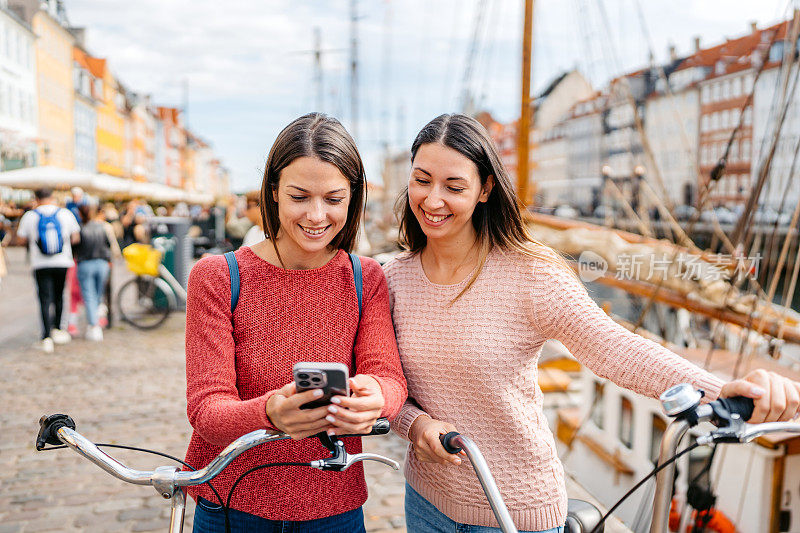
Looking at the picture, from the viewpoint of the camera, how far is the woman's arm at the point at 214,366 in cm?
139

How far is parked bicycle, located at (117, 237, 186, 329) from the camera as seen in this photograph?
953 centimetres

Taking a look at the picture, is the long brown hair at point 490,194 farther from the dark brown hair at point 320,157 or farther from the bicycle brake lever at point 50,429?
the bicycle brake lever at point 50,429

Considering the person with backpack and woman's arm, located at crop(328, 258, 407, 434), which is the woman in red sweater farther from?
the person with backpack

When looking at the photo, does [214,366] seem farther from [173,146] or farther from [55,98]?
[173,146]

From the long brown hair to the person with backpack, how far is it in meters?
7.00

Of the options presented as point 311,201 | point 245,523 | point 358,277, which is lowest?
point 245,523

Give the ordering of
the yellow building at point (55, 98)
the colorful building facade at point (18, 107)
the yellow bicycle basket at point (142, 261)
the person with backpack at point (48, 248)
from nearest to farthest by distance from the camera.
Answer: the person with backpack at point (48, 248) < the yellow bicycle basket at point (142, 261) < the yellow building at point (55, 98) < the colorful building facade at point (18, 107)

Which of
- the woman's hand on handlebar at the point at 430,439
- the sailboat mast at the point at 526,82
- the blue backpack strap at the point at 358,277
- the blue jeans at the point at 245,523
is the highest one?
the sailboat mast at the point at 526,82

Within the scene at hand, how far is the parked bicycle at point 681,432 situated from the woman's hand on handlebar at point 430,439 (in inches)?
7.3

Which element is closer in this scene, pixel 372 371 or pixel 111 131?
pixel 372 371

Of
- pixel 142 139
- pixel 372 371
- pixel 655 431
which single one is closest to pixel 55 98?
pixel 655 431

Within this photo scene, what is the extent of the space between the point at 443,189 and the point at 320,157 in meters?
0.34

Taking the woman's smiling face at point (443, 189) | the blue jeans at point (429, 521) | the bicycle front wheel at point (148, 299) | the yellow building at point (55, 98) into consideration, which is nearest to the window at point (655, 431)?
the blue jeans at point (429, 521)

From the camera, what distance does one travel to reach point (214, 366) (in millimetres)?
1486
